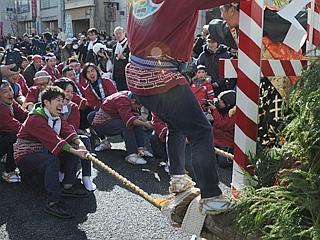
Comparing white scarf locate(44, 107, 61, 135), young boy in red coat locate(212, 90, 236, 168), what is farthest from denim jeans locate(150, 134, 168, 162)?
white scarf locate(44, 107, 61, 135)

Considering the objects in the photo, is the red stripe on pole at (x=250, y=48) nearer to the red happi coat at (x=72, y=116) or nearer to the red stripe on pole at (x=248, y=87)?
the red stripe on pole at (x=248, y=87)

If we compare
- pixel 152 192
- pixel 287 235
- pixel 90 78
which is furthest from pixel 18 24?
pixel 287 235

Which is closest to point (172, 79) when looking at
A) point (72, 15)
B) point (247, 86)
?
point (247, 86)

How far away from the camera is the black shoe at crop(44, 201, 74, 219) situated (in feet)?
12.8

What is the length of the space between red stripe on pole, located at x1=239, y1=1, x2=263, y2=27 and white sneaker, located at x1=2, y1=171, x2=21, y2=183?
3482mm

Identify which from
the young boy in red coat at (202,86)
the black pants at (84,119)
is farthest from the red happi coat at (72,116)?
the young boy in red coat at (202,86)

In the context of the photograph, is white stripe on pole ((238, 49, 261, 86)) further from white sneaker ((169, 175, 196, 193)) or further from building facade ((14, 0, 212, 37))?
building facade ((14, 0, 212, 37))

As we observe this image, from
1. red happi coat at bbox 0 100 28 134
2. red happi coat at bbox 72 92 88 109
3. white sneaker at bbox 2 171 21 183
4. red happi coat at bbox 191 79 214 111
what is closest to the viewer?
white sneaker at bbox 2 171 21 183

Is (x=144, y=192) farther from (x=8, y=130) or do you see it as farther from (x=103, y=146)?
(x=103, y=146)

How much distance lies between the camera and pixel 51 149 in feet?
13.9

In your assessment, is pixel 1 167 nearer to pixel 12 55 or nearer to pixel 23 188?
pixel 23 188

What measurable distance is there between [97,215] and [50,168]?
0.66 meters

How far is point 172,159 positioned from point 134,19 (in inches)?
33.6

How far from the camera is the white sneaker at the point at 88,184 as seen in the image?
15.0 feet
